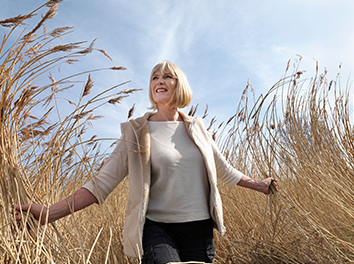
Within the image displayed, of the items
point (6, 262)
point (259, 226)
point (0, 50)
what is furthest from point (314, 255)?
point (0, 50)

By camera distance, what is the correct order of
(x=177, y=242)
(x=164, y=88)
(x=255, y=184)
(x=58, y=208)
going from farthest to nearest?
(x=255, y=184) < (x=164, y=88) < (x=177, y=242) < (x=58, y=208)

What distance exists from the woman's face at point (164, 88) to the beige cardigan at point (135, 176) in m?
0.11

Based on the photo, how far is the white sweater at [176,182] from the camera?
1426mm

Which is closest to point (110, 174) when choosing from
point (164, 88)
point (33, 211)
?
point (33, 211)

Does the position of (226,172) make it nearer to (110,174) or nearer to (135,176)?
(135,176)

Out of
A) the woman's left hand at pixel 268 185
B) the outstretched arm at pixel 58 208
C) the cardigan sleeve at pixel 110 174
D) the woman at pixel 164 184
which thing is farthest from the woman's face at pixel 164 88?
the woman's left hand at pixel 268 185

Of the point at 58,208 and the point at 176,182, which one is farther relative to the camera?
the point at 176,182

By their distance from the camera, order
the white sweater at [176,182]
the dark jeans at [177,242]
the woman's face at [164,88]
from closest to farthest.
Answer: the dark jeans at [177,242]
the white sweater at [176,182]
the woman's face at [164,88]

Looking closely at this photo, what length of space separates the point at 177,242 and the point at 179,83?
738 millimetres

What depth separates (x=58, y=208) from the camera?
130cm

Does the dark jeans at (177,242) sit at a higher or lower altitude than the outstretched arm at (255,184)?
lower

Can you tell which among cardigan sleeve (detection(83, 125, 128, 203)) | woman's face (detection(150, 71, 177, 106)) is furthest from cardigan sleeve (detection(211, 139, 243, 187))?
cardigan sleeve (detection(83, 125, 128, 203))

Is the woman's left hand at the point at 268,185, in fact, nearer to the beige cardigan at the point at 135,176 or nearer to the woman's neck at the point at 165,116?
the beige cardigan at the point at 135,176

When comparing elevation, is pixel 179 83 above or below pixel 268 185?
above
